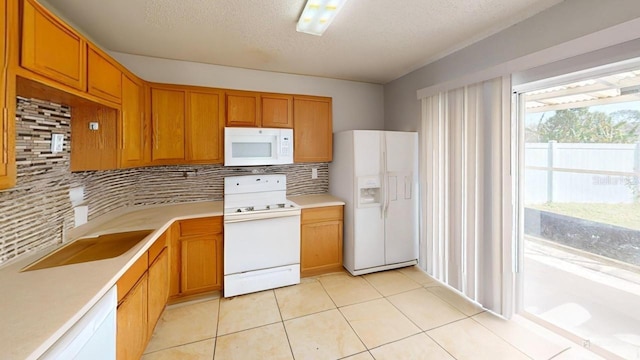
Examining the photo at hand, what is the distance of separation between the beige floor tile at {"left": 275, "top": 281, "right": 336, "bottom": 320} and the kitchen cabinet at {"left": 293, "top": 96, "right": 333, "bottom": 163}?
1403 mm

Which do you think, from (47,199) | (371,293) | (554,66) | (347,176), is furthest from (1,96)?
(554,66)

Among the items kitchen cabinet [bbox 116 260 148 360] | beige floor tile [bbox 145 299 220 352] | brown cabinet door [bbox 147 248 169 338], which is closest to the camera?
kitchen cabinet [bbox 116 260 148 360]

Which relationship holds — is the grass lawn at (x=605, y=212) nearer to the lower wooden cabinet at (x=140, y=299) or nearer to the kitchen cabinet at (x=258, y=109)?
the kitchen cabinet at (x=258, y=109)

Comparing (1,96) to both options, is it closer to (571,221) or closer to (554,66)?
(554,66)

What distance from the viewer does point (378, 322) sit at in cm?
206

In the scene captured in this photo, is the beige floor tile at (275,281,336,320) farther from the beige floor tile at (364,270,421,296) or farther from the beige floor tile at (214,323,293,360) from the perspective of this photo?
the beige floor tile at (364,270,421,296)

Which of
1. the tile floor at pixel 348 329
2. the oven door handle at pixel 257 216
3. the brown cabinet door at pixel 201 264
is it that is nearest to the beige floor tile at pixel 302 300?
the tile floor at pixel 348 329

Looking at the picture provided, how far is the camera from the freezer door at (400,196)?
2.84m

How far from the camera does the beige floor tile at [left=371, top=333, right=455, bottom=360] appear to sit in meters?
1.70

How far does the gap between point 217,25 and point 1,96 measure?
56.3 inches

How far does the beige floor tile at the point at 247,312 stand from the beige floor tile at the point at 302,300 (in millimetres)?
74

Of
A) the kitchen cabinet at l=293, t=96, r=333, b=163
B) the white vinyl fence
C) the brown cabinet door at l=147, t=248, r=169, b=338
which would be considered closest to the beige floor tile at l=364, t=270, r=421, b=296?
the white vinyl fence

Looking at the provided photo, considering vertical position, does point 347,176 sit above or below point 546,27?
below

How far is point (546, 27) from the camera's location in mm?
1715
